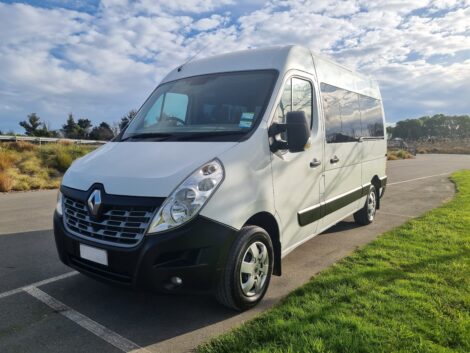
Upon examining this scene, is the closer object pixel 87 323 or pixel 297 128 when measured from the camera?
pixel 87 323

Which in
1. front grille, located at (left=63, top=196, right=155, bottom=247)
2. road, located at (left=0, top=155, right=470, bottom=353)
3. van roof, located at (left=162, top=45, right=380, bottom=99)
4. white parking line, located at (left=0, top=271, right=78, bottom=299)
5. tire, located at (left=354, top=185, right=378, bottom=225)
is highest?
van roof, located at (left=162, top=45, right=380, bottom=99)

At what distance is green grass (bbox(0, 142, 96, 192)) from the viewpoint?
1311 centimetres

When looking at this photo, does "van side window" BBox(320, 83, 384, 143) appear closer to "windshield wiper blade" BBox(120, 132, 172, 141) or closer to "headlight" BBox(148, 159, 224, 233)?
"windshield wiper blade" BBox(120, 132, 172, 141)

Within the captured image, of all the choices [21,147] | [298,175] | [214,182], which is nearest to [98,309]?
[214,182]

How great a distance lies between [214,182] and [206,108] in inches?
50.9

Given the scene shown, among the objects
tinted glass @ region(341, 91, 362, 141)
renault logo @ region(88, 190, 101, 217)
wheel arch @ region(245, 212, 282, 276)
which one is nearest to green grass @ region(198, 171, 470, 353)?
wheel arch @ region(245, 212, 282, 276)

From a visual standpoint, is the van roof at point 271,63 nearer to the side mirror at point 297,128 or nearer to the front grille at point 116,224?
the side mirror at point 297,128

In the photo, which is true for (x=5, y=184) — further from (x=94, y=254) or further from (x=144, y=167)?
(x=144, y=167)

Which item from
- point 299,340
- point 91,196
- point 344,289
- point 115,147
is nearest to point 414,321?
point 344,289

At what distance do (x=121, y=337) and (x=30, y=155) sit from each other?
57.5ft

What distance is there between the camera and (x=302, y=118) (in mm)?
3555

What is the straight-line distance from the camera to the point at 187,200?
2926mm

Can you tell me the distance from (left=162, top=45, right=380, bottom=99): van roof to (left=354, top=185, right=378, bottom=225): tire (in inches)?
94.7

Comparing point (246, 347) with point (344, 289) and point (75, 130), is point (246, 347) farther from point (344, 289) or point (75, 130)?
point (75, 130)
